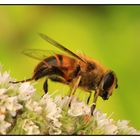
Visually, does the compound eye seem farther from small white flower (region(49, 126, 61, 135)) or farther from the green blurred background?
small white flower (region(49, 126, 61, 135))

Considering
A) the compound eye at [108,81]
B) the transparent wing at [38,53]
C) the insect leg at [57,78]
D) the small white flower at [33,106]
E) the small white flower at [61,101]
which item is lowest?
the small white flower at [33,106]

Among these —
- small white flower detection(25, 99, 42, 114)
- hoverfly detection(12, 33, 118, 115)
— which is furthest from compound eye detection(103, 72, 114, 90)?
small white flower detection(25, 99, 42, 114)

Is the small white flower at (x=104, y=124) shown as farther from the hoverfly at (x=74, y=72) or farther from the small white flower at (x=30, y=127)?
the small white flower at (x=30, y=127)

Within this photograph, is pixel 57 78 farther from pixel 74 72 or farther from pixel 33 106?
pixel 33 106

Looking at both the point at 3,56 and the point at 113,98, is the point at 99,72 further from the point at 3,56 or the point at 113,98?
the point at 3,56

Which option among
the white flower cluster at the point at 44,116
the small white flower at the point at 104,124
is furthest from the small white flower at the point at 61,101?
the small white flower at the point at 104,124

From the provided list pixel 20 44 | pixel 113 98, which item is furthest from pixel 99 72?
pixel 20 44
